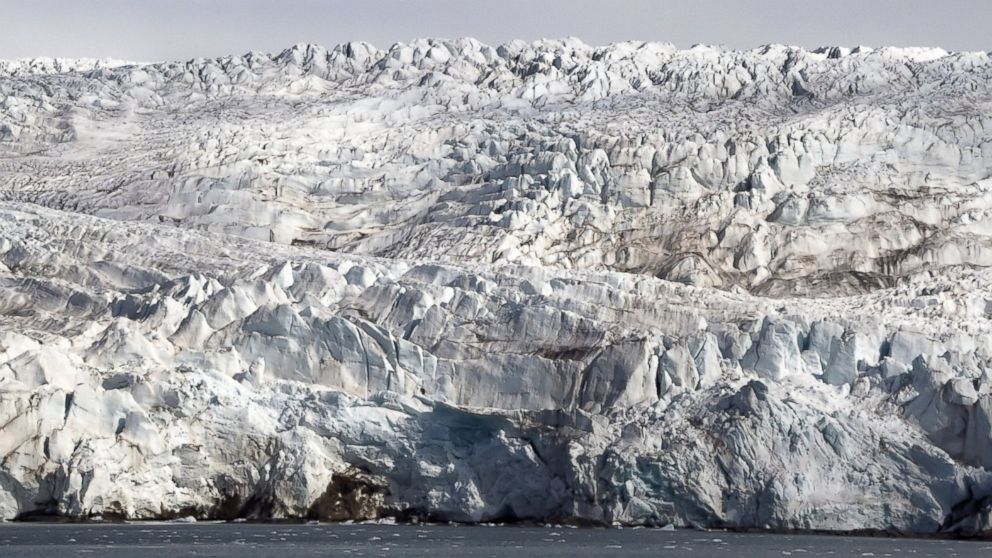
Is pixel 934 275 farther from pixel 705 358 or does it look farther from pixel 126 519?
pixel 126 519

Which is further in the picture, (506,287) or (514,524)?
(506,287)

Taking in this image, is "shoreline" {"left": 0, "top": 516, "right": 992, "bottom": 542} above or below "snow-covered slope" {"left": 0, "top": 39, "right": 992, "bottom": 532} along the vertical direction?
below

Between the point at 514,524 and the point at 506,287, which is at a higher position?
the point at 506,287

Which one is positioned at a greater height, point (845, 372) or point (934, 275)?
point (934, 275)

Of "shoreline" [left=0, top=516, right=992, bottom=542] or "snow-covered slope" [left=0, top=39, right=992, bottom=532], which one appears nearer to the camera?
"shoreline" [left=0, top=516, right=992, bottom=542]

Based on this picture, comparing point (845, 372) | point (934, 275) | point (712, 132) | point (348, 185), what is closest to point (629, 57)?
point (712, 132)

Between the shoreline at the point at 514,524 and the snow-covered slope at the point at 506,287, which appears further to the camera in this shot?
the snow-covered slope at the point at 506,287

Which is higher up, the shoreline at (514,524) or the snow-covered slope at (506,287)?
the snow-covered slope at (506,287)

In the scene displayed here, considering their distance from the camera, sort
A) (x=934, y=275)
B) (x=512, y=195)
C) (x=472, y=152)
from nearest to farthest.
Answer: (x=934, y=275)
(x=512, y=195)
(x=472, y=152)
